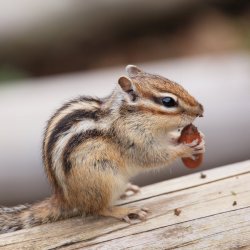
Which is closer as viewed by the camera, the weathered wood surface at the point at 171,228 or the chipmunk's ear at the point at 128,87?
the weathered wood surface at the point at 171,228

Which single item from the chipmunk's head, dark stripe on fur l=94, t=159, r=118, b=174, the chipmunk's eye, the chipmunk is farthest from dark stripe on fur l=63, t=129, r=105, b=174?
the chipmunk's eye

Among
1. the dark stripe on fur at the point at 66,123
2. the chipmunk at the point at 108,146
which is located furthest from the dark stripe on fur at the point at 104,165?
the dark stripe on fur at the point at 66,123

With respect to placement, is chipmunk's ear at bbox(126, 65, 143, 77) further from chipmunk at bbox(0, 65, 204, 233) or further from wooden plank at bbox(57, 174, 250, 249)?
wooden plank at bbox(57, 174, 250, 249)

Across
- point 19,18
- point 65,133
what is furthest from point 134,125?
point 19,18

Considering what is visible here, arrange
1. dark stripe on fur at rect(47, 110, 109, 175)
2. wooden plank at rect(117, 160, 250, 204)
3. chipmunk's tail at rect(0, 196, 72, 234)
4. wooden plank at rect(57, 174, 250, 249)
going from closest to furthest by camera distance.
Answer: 1. wooden plank at rect(57, 174, 250, 249)
2. dark stripe on fur at rect(47, 110, 109, 175)
3. chipmunk's tail at rect(0, 196, 72, 234)
4. wooden plank at rect(117, 160, 250, 204)

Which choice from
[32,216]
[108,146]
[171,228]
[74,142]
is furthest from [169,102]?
[32,216]

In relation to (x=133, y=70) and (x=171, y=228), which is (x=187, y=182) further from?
(x=133, y=70)

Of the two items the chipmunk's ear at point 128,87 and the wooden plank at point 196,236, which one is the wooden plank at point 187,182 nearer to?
the wooden plank at point 196,236
